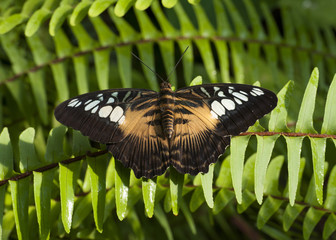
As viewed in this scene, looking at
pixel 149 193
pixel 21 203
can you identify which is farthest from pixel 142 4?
pixel 21 203

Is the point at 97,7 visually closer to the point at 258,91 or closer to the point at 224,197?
the point at 258,91

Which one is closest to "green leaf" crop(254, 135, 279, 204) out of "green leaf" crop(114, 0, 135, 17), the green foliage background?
the green foliage background

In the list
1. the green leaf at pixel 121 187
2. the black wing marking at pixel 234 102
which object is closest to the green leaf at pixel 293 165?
the black wing marking at pixel 234 102

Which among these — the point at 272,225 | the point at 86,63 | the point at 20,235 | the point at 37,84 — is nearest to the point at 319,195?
the point at 272,225

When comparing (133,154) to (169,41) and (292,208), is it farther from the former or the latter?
(169,41)

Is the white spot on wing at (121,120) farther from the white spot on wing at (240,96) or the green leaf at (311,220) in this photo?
the green leaf at (311,220)
